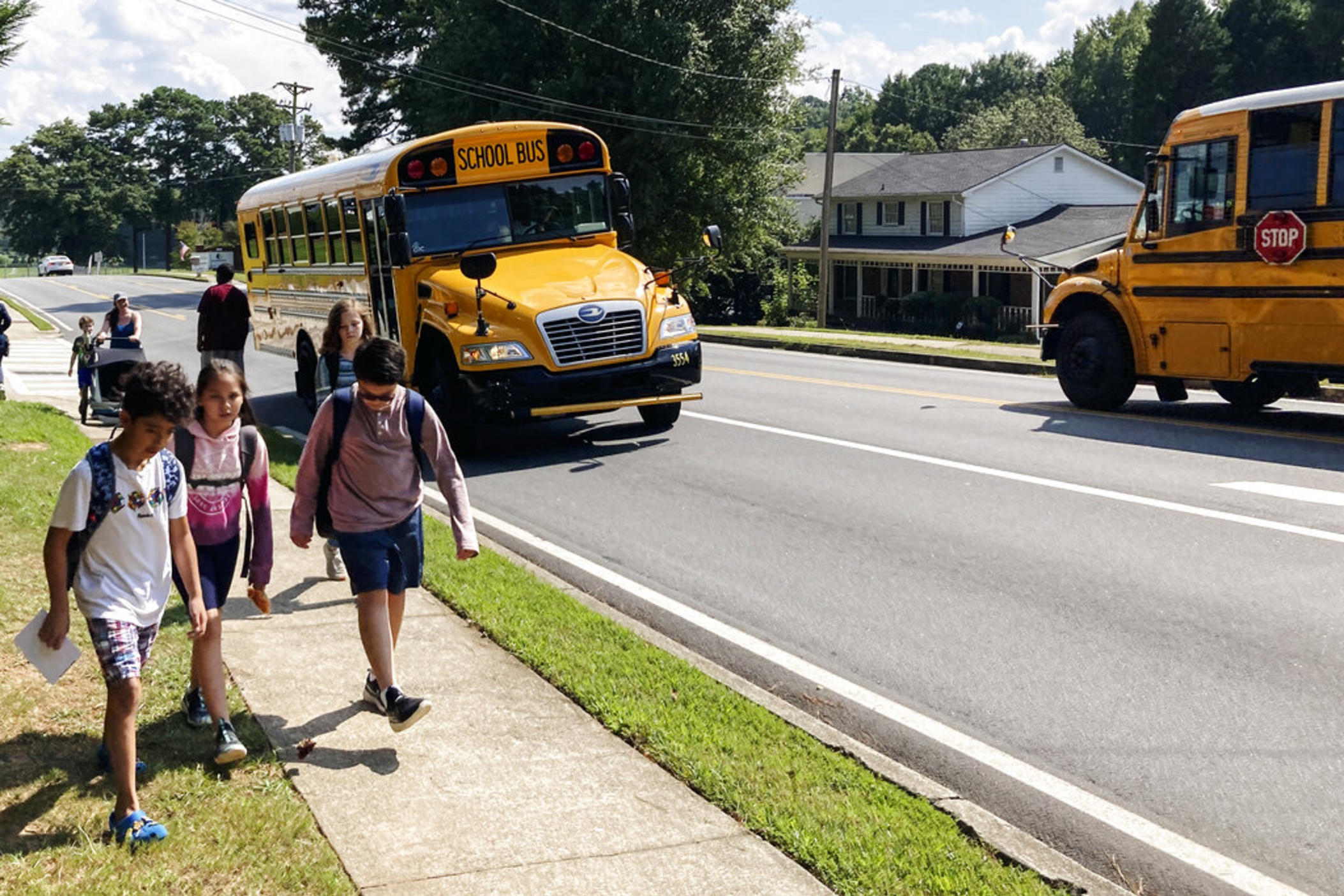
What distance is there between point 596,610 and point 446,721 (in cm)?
194

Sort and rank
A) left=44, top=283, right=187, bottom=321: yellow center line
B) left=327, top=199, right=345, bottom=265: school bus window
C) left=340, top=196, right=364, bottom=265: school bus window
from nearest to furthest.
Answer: left=340, top=196, right=364, bottom=265: school bus window < left=327, top=199, right=345, bottom=265: school bus window < left=44, top=283, right=187, bottom=321: yellow center line

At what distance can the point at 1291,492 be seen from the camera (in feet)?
32.4

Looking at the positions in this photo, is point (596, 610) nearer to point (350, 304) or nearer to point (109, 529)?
Result: point (350, 304)

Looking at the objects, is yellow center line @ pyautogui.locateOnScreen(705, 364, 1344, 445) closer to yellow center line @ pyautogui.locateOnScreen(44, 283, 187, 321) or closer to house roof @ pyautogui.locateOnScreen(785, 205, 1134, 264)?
house roof @ pyautogui.locateOnScreen(785, 205, 1134, 264)

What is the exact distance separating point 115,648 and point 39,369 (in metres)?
22.7

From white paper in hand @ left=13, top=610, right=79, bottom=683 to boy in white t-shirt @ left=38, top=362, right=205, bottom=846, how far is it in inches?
1.3

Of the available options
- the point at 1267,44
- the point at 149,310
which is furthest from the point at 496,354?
the point at 1267,44

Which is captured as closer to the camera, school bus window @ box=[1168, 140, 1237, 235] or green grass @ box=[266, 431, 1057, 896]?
green grass @ box=[266, 431, 1057, 896]

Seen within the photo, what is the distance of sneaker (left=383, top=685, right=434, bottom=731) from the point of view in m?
5.42

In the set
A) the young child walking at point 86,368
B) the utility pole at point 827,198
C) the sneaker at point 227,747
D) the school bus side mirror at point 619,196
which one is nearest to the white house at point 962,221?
the utility pole at point 827,198

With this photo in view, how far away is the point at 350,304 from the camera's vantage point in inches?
337

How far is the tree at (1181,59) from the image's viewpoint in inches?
2653

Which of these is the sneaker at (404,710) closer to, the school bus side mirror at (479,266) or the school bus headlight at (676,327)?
the school bus side mirror at (479,266)

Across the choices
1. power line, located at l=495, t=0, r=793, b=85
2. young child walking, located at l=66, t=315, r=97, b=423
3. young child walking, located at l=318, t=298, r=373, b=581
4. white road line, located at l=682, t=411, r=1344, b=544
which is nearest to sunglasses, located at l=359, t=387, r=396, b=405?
young child walking, located at l=318, t=298, r=373, b=581
